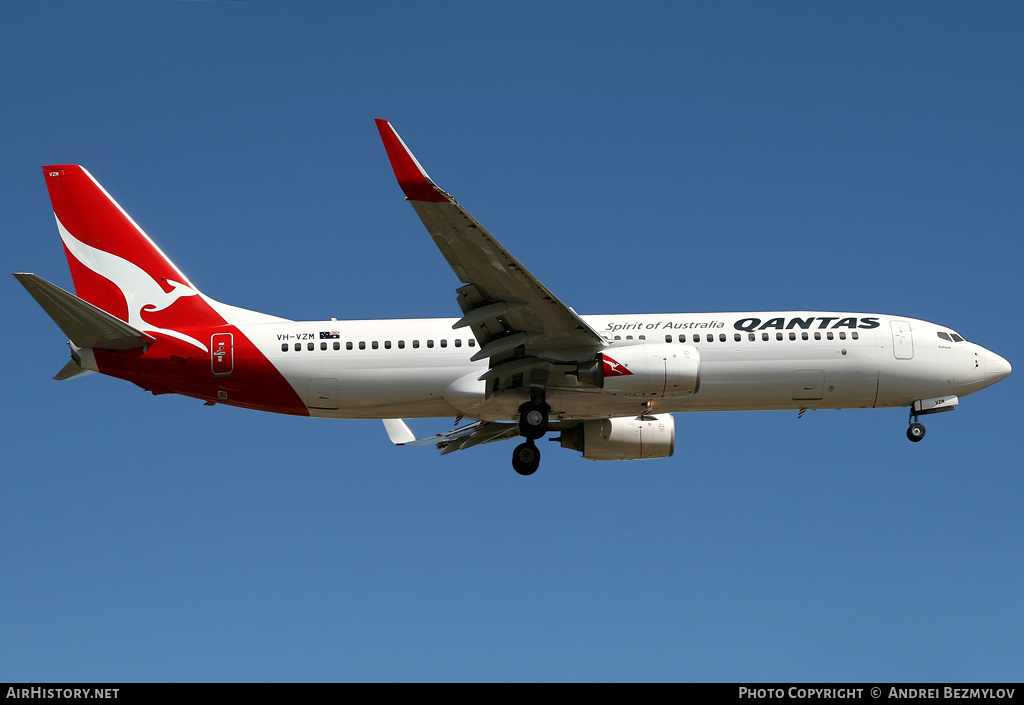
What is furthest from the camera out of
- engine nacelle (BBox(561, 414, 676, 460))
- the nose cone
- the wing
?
engine nacelle (BBox(561, 414, 676, 460))

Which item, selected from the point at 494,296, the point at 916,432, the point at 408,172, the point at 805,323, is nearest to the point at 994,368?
the point at 916,432

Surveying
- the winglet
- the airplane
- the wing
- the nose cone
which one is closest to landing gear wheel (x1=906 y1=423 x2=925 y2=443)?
the airplane

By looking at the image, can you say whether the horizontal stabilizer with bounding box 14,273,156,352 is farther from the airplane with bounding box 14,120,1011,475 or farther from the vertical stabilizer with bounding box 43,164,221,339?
the vertical stabilizer with bounding box 43,164,221,339

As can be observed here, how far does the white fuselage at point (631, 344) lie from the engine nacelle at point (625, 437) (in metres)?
2.39

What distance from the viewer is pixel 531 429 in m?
35.4

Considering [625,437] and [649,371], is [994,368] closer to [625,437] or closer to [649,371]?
[625,437]

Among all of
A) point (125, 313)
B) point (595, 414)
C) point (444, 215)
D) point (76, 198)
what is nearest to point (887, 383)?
point (595, 414)

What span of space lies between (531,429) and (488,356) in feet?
9.59

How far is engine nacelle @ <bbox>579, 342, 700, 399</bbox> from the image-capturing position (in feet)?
111

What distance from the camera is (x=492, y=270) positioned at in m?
31.2

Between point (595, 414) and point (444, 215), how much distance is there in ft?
35.2

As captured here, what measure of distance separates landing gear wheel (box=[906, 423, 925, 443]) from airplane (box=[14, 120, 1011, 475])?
0.15ft

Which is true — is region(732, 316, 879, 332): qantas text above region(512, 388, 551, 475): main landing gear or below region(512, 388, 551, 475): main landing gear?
above
